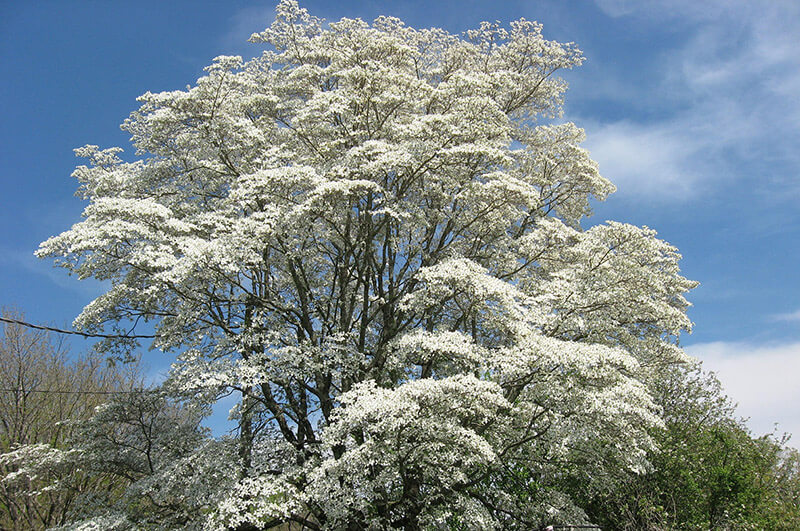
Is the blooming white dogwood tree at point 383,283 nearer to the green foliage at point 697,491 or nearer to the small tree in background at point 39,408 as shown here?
the green foliage at point 697,491

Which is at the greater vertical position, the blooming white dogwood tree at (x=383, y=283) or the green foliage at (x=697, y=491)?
the blooming white dogwood tree at (x=383, y=283)

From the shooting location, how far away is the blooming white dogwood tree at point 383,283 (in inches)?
509

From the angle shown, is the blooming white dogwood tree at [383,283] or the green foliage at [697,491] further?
the green foliage at [697,491]

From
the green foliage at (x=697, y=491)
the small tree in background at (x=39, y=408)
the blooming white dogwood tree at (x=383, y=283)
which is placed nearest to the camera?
the blooming white dogwood tree at (x=383, y=283)

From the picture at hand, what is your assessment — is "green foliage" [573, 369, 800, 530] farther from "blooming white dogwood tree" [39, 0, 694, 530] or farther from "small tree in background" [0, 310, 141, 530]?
"small tree in background" [0, 310, 141, 530]

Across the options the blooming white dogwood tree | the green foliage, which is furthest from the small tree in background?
the green foliage

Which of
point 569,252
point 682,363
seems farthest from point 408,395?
point 682,363

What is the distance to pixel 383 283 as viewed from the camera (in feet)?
62.7

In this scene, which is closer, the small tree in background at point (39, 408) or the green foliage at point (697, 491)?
the green foliage at point (697, 491)

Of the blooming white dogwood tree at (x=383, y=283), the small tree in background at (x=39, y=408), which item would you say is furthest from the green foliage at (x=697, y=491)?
the small tree in background at (x=39, y=408)

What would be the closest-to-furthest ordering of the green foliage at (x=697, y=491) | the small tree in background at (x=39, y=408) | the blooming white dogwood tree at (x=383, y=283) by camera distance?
the blooming white dogwood tree at (x=383, y=283) < the green foliage at (x=697, y=491) < the small tree in background at (x=39, y=408)

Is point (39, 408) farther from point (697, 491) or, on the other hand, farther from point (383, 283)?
point (697, 491)

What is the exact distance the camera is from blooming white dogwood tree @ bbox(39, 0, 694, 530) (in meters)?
12.9

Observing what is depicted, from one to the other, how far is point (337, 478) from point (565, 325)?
7199 millimetres
